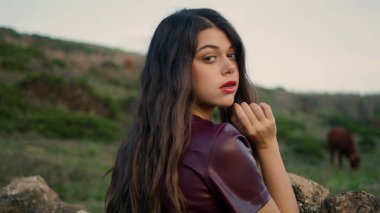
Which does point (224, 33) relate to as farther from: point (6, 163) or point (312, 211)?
point (6, 163)

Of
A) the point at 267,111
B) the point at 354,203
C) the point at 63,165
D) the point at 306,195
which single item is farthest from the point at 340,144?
the point at 267,111

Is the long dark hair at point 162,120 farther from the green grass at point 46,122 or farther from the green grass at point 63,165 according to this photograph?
the green grass at point 46,122

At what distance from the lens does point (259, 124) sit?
2213 millimetres

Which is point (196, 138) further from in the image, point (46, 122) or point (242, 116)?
point (46, 122)

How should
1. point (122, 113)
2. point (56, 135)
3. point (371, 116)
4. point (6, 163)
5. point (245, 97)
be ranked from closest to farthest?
point (245, 97) < point (6, 163) < point (56, 135) < point (122, 113) < point (371, 116)

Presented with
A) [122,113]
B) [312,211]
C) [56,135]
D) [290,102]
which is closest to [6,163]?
[56,135]

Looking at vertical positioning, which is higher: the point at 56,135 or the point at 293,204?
the point at 293,204

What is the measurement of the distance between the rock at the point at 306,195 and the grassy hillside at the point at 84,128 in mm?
907

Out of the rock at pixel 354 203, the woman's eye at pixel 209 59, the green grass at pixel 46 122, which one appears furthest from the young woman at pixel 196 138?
the green grass at pixel 46 122

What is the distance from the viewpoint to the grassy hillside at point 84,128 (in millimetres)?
10125

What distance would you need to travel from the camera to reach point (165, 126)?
2.08 metres

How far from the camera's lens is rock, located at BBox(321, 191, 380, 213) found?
7.15 ft

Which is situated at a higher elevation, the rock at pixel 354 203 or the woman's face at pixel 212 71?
the woman's face at pixel 212 71

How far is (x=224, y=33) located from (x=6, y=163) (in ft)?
28.3
